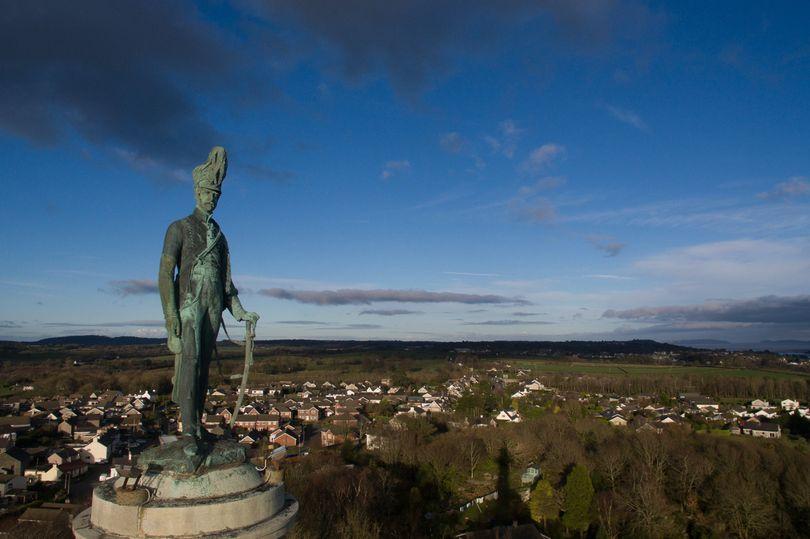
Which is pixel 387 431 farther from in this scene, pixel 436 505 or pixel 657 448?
pixel 657 448

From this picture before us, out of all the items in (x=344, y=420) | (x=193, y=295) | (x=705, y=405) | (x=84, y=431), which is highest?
(x=193, y=295)

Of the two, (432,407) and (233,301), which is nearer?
(233,301)

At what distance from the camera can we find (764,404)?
7231 cm

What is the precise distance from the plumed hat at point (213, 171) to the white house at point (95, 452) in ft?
150

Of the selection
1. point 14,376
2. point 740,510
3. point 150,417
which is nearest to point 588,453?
point 740,510

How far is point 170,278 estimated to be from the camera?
5.03m

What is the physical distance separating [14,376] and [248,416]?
57958mm

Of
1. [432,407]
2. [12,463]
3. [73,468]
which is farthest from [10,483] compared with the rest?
[432,407]

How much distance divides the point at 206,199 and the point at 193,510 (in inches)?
103

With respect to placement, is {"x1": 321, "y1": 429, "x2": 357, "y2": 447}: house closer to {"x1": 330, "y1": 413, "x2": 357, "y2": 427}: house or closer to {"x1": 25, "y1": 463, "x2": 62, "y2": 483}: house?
{"x1": 330, "y1": 413, "x2": 357, "y2": 427}: house

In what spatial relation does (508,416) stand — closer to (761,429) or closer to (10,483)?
(761,429)

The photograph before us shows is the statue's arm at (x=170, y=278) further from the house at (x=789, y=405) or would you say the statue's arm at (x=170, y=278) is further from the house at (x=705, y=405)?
the house at (x=789, y=405)

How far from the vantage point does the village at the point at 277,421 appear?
3619 centimetres

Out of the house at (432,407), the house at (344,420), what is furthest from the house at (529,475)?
the house at (432,407)
